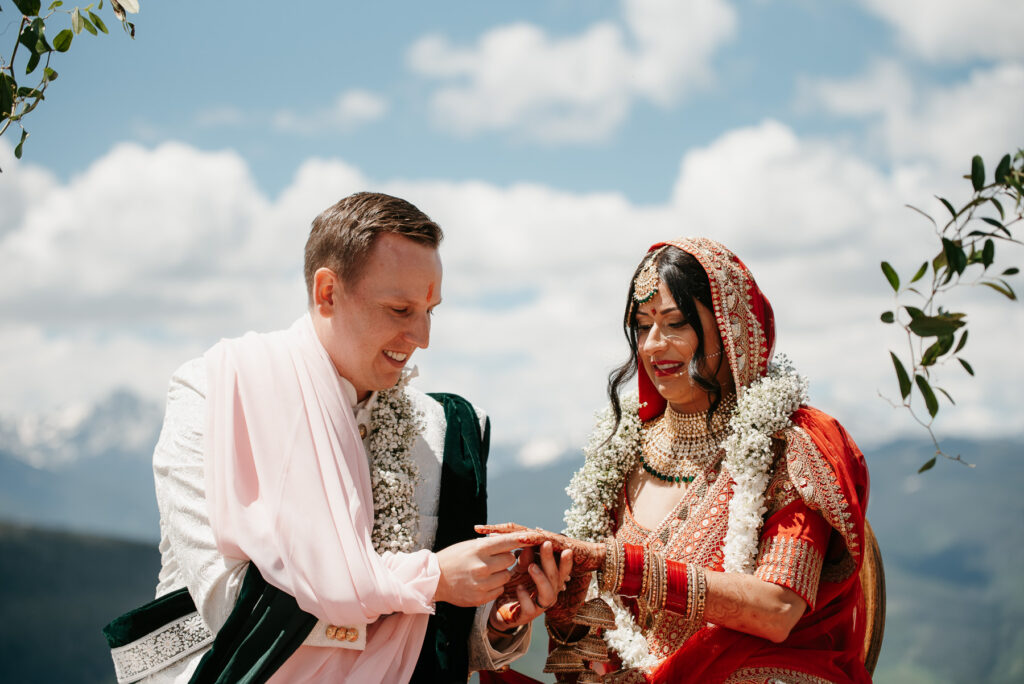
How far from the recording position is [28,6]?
2.78 m

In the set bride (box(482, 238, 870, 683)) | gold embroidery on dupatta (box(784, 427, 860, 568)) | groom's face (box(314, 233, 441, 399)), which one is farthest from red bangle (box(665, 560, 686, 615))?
groom's face (box(314, 233, 441, 399))

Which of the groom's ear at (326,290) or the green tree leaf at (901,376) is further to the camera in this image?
the groom's ear at (326,290)

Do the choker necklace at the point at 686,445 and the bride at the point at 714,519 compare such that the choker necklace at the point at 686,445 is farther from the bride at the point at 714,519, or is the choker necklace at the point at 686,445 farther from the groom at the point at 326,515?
the groom at the point at 326,515

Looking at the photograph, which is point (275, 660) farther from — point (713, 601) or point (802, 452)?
point (802, 452)

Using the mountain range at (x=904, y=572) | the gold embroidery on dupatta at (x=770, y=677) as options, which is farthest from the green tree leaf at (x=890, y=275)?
the mountain range at (x=904, y=572)

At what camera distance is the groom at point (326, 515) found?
115 inches

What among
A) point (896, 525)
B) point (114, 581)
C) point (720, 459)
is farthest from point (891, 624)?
point (720, 459)

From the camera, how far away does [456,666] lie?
331 cm

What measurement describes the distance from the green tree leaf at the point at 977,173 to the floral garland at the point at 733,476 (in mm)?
1263

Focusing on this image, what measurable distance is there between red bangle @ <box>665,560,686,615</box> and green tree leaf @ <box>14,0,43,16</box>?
281 centimetres

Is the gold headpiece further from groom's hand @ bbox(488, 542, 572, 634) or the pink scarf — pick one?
the pink scarf

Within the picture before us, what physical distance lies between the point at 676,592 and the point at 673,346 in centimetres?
96

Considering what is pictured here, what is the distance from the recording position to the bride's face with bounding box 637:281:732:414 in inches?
143

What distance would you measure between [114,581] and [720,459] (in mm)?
12690
